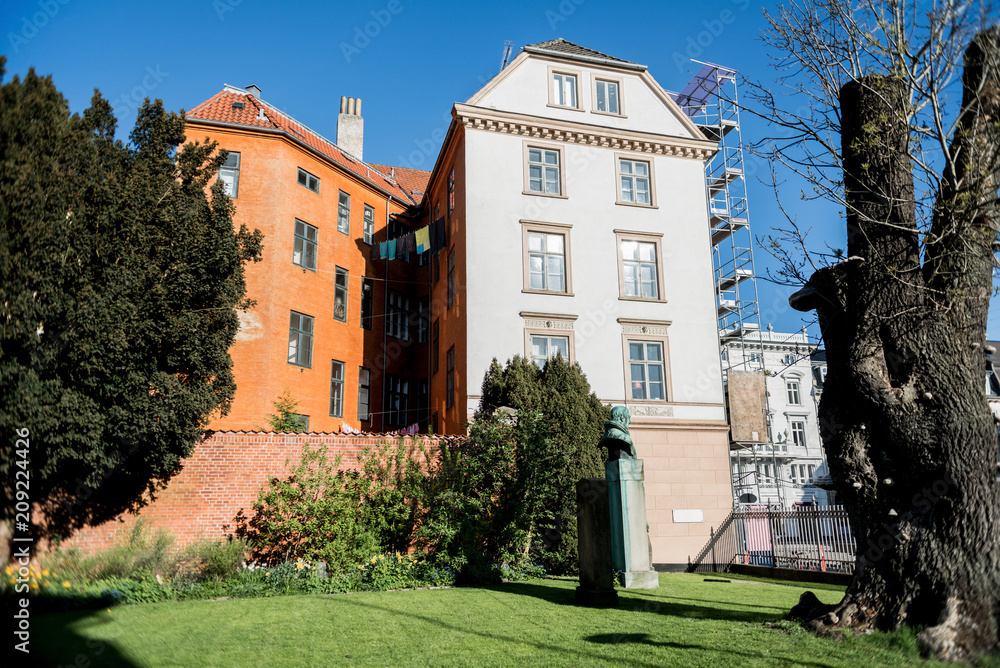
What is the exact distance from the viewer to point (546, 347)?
22.1 m

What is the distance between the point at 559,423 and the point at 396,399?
38.6 feet

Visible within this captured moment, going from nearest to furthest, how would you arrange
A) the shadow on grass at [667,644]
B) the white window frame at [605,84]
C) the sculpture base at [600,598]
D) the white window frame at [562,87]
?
the shadow on grass at [667,644], the sculpture base at [600,598], the white window frame at [562,87], the white window frame at [605,84]

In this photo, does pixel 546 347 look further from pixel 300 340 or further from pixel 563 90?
pixel 563 90

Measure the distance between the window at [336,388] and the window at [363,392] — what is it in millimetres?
1080

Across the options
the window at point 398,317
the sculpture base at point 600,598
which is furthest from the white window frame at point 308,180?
the sculpture base at point 600,598

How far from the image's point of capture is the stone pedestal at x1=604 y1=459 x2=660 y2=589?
13.6 meters

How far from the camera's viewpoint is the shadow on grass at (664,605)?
9398 mm

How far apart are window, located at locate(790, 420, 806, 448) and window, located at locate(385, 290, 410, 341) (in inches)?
1405

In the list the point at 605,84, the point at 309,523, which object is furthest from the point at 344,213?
the point at 309,523

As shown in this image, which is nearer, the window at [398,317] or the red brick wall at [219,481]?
the red brick wall at [219,481]

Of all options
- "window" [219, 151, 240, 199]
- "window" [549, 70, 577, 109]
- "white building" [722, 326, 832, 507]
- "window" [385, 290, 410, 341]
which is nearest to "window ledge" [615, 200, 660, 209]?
"window" [549, 70, 577, 109]

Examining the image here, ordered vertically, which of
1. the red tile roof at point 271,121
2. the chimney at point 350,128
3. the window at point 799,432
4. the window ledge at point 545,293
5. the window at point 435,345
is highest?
the chimney at point 350,128

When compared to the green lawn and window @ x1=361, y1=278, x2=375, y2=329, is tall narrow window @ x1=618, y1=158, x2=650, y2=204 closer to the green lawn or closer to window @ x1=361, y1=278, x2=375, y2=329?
window @ x1=361, y1=278, x2=375, y2=329

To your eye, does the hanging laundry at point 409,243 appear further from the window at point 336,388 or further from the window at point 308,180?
the window at point 336,388
